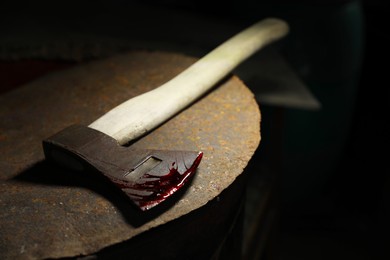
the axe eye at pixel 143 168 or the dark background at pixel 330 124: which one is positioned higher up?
the axe eye at pixel 143 168

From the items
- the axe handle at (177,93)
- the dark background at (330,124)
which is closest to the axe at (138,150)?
the axe handle at (177,93)

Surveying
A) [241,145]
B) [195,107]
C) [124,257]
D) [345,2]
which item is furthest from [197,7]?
[124,257]

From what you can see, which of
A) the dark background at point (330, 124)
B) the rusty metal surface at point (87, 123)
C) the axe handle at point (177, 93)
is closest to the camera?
the rusty metal surface at point (87, 123)

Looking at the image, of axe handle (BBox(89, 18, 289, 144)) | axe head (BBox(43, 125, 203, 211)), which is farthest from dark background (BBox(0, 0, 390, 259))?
axe head (BBox(43, 125, 203, 211))

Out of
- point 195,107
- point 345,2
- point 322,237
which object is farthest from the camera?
point 322,237

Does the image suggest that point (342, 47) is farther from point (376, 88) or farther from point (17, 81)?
point (17, 81)

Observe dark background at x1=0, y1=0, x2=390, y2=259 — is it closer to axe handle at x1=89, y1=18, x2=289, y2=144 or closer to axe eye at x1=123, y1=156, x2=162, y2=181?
Result: axe handle at x1=89, y1=18, x2=289, y2=144

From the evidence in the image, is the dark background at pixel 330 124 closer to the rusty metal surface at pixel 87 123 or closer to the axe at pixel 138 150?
the rusty metal surface at pixel 87 123
